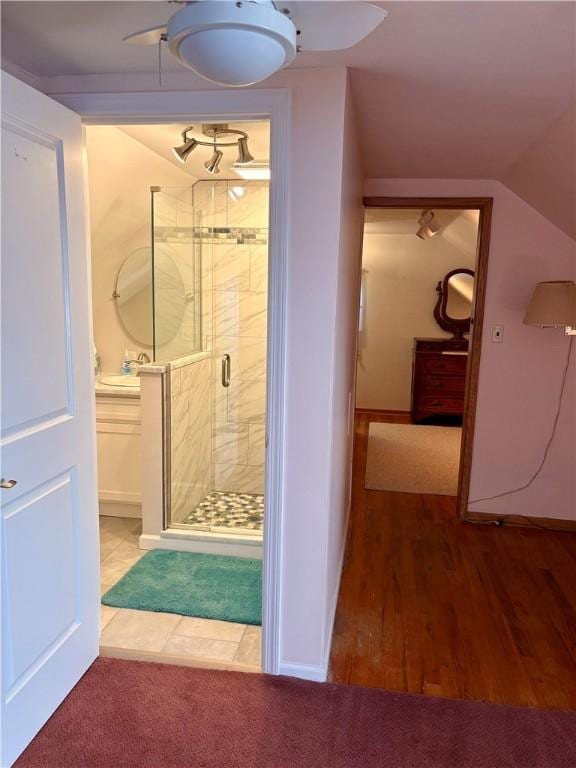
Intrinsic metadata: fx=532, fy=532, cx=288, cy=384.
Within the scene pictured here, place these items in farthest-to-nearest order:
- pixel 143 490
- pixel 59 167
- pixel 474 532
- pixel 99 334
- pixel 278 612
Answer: pixel 99 334 < pixel 474 532 < pixel 143 490 < pixel 278 612 < pixel 59 167

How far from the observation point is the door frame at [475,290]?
127 inches

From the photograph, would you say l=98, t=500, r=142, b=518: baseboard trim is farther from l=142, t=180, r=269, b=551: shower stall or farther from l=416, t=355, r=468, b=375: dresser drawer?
l=416, t=355, r=468, b=375: dresser drawer

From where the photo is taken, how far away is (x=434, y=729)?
177 cm

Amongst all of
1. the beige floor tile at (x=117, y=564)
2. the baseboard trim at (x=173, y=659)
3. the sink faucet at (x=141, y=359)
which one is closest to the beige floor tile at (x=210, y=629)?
the baseboard trim at (x=173, y=659)

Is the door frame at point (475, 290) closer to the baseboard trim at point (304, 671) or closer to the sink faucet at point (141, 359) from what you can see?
the sink faucet at point (141, 359)

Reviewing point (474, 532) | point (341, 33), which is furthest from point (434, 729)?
point (341, 33)

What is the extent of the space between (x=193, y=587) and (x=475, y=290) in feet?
7.83

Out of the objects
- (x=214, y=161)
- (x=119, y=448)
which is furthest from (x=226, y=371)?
(x=214, y=161)

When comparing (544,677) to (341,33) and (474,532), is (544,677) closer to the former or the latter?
(474,532)

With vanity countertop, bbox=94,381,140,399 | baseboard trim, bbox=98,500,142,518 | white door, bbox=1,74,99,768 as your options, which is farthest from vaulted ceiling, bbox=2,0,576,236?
baseboard trim, bbox=98,500,142,518

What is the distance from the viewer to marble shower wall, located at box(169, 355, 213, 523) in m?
3.15

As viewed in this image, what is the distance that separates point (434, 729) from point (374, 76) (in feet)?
7.04

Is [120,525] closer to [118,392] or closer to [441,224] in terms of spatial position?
[118,392]

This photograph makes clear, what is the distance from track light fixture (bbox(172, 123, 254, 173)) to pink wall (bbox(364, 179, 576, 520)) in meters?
0.89
